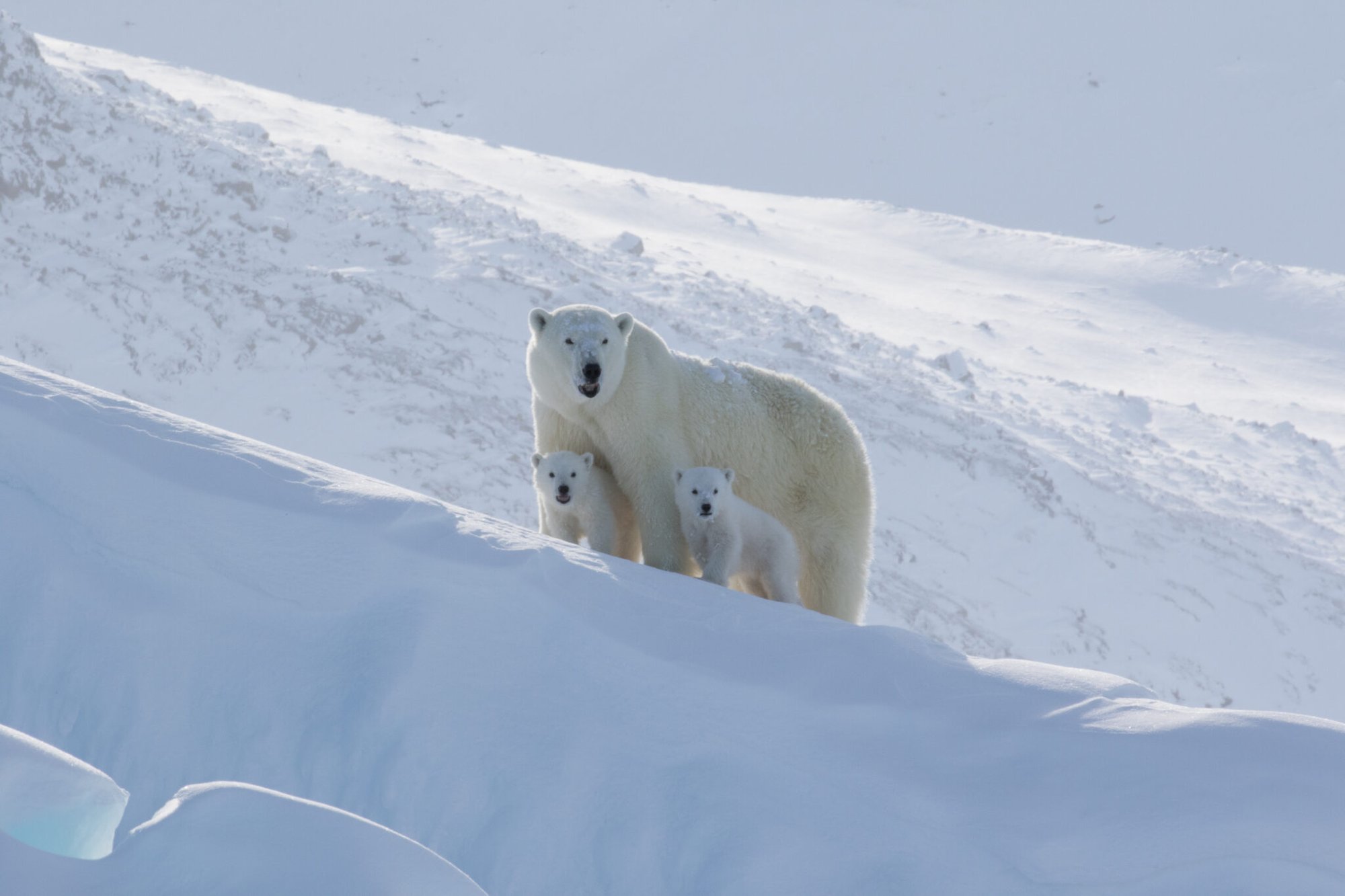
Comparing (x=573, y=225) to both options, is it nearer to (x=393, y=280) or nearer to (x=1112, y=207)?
(x=393, y=280)

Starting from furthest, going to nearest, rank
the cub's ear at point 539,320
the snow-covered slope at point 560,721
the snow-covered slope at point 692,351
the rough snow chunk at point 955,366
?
the rough snow chunk at point 955,366
the snow-covered slope at point 692,351
the cub's ear at point 539,320
the snow-covered slope at point 560,721

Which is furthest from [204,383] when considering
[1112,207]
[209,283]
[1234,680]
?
[1112,207]

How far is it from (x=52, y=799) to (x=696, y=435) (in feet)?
11.0

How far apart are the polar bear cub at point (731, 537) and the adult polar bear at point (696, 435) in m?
0.12

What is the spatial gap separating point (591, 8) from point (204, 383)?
1593 inches

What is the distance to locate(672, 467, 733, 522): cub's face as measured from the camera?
15.1 ft

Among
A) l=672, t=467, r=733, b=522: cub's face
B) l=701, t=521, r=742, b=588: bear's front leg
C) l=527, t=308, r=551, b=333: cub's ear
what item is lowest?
l=701, t=521, r=742, b=588: bear's front leg

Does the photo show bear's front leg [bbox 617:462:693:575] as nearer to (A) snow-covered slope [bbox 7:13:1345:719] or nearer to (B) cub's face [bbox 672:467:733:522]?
(B) cub's face [bbox 672:467:733:522]

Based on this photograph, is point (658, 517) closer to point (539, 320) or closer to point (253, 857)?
point (539, 320)

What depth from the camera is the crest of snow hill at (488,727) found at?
7.55 feet

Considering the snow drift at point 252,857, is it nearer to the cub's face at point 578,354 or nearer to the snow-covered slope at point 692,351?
the cub's face at point 578,354

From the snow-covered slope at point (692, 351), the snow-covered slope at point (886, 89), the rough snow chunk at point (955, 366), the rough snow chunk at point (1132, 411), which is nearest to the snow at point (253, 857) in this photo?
the snow-covered slope at point (692, 351)

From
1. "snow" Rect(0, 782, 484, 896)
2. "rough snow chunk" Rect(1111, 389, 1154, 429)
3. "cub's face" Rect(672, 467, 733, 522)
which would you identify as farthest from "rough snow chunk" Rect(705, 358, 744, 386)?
"rough snow chunk" Rect(1111, 389, 1154, 429)

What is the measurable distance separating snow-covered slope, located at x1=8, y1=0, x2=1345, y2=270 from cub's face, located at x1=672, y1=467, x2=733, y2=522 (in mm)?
28425
